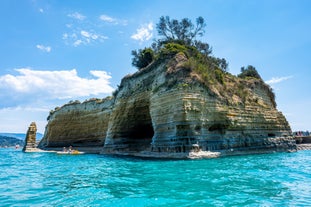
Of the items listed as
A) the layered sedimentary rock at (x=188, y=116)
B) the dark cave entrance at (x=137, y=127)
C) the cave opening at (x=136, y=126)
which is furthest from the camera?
the dark cave entrance at (x=137, y=127)

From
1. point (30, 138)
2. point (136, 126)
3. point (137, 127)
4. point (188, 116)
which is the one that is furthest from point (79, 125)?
point (188, 116)

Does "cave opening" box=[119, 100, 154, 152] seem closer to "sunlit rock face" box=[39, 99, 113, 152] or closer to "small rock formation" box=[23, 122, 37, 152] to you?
"sunlit rock face" box=[39, 99, 113, 152]

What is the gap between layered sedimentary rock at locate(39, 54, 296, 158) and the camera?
78.1 feet

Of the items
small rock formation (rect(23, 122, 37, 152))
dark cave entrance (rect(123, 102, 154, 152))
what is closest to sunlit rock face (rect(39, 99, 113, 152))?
small rock formation (rect(23, 122, 37, 152))

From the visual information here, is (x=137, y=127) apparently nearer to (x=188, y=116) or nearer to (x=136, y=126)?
(x=136, y=126)

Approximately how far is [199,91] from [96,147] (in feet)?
89.1

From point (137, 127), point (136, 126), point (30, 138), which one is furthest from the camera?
point (30, 138)

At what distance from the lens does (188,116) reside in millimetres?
23500

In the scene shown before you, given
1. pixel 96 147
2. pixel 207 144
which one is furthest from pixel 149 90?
pixel 96 147

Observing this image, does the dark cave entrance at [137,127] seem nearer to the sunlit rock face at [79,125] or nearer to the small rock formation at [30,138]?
the sunlit rock face at [79,125]

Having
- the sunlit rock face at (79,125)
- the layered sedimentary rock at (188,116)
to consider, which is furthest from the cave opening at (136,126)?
the sunlit rock face at (79,125)

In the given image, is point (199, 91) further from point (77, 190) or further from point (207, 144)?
point (77, 190)

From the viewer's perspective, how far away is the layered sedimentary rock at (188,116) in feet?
78.1

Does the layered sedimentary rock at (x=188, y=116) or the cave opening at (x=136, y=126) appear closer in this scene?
the layered sedimentary rock at (x=188, y=116)
